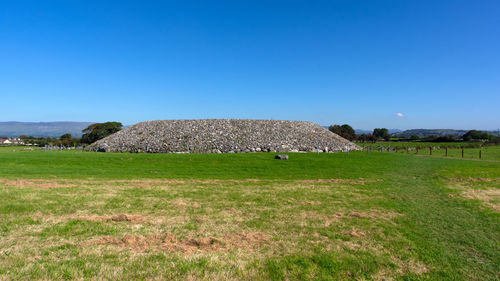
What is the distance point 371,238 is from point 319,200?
13.6 ft

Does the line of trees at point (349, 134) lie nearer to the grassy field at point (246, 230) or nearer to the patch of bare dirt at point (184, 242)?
the grassy field at point (246, 230)

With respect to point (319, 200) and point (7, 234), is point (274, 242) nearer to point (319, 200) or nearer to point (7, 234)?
point (319, 200)

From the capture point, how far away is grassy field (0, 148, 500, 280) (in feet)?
16.5

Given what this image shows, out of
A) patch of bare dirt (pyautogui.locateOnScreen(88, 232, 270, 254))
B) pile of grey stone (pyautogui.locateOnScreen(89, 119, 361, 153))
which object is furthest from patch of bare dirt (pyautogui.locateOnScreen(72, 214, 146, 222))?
pile of grey stone (pyautogui.locateOnScreen(89, 119, 361, 153))

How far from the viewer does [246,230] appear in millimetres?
7141

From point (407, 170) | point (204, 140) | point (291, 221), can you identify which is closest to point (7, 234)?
point (291, 221)

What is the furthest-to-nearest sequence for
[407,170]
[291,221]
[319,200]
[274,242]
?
[407,170], [319,200], [291,221], [274,242]

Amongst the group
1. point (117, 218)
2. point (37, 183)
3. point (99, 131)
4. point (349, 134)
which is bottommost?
point (117, 218)

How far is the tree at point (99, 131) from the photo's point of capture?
54.8 metres

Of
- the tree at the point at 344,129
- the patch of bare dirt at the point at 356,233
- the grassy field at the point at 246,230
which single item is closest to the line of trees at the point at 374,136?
the tree at the point at 344,129

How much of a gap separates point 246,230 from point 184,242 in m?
1.72

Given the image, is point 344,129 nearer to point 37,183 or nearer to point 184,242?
point 37,183

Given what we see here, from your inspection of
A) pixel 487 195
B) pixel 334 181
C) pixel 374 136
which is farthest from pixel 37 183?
pixel 374 136

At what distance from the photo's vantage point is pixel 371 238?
671 cm
